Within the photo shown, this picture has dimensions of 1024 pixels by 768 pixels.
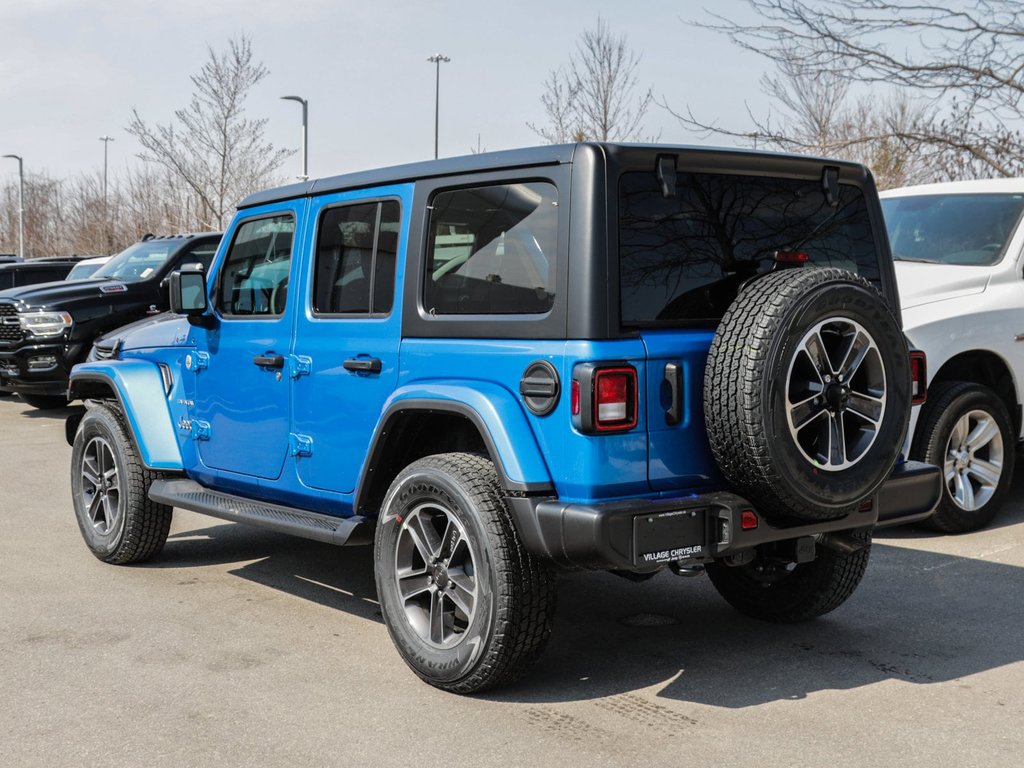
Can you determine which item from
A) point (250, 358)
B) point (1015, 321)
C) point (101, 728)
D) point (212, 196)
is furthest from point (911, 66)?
point (212, 196)

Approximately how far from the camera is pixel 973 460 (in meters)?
7.14

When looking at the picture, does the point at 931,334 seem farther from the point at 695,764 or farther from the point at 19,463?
the point at 19,463

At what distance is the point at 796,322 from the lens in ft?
13.1

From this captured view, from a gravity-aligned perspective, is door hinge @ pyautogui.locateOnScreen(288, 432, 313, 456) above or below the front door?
below

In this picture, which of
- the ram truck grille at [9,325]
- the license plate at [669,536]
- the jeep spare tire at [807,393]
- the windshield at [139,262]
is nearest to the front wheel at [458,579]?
the license plate at [669,536]

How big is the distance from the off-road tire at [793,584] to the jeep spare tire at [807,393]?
767 millimetres

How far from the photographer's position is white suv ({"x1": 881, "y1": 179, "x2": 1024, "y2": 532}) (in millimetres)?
6953

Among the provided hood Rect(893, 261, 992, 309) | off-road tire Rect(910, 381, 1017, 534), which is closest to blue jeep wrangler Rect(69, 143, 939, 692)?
off-road tire Rect(910, 381, 1017, 534)

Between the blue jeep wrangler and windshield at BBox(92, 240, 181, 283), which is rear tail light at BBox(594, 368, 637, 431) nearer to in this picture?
the blue jeep wrangler

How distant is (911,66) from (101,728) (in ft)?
32.8

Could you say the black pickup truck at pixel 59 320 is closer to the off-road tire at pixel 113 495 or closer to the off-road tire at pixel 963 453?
the off-road tire at pixel 113 495

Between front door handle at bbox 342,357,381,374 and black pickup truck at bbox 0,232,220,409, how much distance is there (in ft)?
27.1

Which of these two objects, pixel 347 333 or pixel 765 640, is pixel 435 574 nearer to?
pixel 347 333

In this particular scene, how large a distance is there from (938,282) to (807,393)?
12.0 ft
